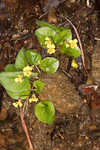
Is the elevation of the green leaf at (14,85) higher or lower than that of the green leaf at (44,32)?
lower

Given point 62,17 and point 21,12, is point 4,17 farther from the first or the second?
point 62,17

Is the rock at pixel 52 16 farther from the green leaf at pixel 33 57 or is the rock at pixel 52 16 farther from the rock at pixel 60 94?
the rock at pixel 60 94

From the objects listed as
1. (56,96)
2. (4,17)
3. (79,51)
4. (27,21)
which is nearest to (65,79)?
(56,96)

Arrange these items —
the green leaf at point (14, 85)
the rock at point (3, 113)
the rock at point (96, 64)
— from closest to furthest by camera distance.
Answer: the green leaf at point (14, 85) → the rock at point (96, 64) → the rock at point (3, 113)

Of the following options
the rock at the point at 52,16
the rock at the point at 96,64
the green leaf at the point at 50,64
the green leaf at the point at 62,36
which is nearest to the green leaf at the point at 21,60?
the green leaf at the point at 50,64

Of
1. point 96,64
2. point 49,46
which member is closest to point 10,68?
point 49,46

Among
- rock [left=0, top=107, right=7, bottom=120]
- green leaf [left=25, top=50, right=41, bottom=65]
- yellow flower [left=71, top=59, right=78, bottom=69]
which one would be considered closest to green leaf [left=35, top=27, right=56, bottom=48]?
green leaf [left=25, top=50, right=41, bottom=65]

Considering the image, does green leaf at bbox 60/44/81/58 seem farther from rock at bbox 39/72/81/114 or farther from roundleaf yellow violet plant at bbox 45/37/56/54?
rock at bbox 39/72/81/114
